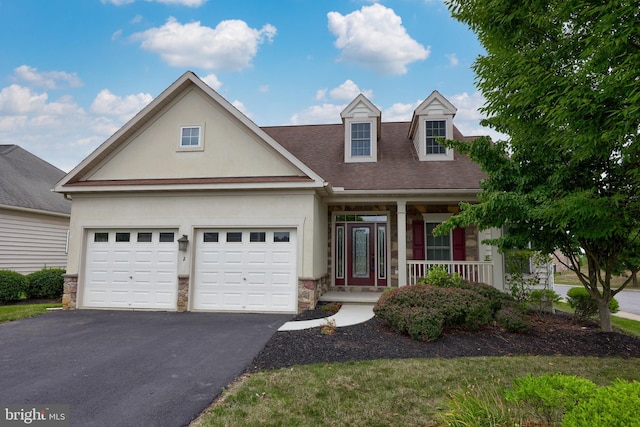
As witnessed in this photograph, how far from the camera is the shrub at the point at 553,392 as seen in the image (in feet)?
7.97

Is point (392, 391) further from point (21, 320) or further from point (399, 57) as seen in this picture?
point (399, 57)

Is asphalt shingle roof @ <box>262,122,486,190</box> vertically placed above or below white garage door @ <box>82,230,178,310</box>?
above

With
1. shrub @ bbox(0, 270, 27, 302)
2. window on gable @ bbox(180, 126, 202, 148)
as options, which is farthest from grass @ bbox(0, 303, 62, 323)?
window on gable @ bbox(180, 126, 202, 148)

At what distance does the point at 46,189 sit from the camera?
16062 mm

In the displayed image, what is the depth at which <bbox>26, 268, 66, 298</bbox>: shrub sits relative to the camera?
464 inches

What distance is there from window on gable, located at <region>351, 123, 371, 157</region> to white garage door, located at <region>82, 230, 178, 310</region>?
656 centimetres

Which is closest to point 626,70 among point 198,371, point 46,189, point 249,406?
point 249,406

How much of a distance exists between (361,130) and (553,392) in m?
10.3

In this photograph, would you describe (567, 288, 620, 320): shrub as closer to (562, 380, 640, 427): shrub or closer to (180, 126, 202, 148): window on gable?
(562, 380, 640, 427): shrub

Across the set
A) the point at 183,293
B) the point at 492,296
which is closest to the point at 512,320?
the point at 492,296

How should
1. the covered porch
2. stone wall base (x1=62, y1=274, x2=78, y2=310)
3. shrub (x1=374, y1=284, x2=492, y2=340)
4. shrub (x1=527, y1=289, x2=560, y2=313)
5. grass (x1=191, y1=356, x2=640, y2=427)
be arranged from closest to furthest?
grass (x1=191, y1=356, x2=640, y2=427), shrub (x1=374, y1=284, x2=492, y2=340), shrub (x1=527, y1=289, x2=560, y2=313), stone wall base (x1=62, y1=274, x2=78, y2=310), the covered porch

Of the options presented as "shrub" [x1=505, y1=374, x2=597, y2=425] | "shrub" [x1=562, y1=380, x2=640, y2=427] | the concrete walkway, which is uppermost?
"shrub" [x1=562, y1=380, x2=640, y2=427]

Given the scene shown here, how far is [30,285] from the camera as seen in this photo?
1173 cm

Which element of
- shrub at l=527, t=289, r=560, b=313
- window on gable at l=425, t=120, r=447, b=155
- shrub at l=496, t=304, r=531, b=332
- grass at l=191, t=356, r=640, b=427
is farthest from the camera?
window on gable at l=425, t=120, r=447, b=155
